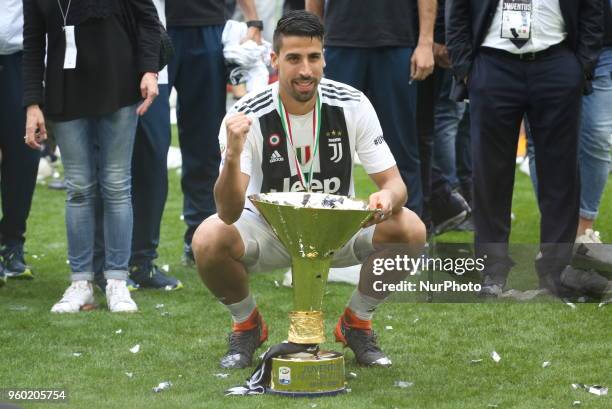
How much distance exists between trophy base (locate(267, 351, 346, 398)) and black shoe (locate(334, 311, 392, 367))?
0.48m

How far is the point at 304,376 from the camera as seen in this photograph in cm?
445

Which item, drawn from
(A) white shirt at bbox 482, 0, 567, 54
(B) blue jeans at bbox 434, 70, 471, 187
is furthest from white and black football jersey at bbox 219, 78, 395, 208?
(B) blue jeans at bbox 434, 70, 471, 187

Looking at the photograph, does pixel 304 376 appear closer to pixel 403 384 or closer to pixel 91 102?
pixel 403 384

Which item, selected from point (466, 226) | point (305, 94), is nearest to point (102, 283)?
point (305, 94)

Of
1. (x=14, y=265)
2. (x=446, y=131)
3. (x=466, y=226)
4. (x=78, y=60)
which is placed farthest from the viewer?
(x=466, y=226)

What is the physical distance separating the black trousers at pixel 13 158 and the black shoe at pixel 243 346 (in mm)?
2178

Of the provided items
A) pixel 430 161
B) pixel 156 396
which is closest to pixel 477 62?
pixel 430 161

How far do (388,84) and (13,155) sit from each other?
6.54 ft

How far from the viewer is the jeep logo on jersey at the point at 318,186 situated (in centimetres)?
499

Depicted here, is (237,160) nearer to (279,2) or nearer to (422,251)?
(422,251)

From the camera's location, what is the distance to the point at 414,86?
6715mm

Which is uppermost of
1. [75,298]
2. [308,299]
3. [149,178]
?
[308,299]

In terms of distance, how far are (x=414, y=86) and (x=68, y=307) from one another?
6.97 ft

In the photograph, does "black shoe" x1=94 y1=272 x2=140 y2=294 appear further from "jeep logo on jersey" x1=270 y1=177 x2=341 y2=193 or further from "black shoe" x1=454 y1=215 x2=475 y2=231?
"black shoe" x1=454 y1=215 x2=475 y2=231
